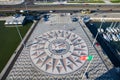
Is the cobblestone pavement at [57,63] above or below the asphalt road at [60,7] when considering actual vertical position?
below

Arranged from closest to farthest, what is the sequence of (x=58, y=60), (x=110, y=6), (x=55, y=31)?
1. (x=58, y=60)
2. (x=55, y=31)
3. (x=110, y=6)

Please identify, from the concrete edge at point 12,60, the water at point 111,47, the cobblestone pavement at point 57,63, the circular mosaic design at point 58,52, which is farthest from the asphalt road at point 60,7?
the concrete edge at point 12,60

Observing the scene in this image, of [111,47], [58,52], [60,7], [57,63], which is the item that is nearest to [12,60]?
[57,63]

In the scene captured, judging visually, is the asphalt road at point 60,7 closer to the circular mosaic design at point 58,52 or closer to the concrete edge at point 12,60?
the circular mosaic design at point 58,52

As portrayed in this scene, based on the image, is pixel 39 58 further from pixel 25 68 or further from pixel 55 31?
pixel 55 31

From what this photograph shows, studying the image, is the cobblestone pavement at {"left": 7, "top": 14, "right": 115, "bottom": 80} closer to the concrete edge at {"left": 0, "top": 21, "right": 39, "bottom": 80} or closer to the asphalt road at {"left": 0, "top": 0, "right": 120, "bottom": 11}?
the concrete edge at {"left": 0, "top": 21, "right": 39, "bottom": 80}

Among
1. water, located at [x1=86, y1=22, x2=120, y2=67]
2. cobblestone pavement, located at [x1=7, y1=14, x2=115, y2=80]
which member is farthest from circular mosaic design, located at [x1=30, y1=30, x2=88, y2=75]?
water, located at [x1=86, y1=22, x2=120, y2=67]

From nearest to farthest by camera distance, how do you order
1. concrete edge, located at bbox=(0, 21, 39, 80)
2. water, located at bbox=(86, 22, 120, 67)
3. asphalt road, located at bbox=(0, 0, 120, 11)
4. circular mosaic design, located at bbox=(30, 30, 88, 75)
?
concrete edge, located at bbox=(0, 21, 39, 80) < circular mosaic design, located at bbox=(30, 30, 88, 75) < water, located at bbox=(86, 22, 120, 67) < asphalt road, located at bbox=(0, 0, 120, 11)

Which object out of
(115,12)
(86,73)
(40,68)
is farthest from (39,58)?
(115,12)
